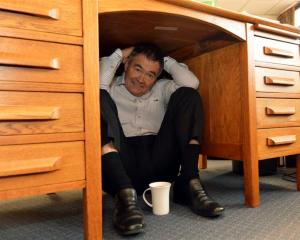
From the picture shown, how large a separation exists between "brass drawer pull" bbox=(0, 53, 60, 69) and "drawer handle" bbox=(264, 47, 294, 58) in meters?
0.83

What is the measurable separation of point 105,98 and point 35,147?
1.08 ft

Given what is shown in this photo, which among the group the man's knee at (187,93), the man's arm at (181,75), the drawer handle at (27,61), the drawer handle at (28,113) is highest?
the man's arm at (181,75)

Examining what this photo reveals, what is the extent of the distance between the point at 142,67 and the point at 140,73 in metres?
0.03

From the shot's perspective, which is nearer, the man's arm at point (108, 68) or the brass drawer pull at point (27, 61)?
the brass drawer pull at point (27, 61)

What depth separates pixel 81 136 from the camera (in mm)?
732

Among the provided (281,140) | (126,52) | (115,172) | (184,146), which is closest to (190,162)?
(184,146)

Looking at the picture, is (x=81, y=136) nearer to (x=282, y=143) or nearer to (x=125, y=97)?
(x=125, y=97)

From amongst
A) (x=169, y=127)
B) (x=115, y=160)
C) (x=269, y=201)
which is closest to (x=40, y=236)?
(x=115, y=160)

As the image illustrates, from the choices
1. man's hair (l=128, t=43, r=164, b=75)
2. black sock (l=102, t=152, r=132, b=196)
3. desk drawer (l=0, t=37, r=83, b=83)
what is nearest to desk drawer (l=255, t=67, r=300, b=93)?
man's hair (l=128, t=43, r=164, b=75)

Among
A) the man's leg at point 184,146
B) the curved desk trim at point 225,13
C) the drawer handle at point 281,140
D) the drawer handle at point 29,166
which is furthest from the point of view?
the drawer handle at point 281,140

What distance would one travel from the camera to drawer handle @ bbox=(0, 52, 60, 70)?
635mm

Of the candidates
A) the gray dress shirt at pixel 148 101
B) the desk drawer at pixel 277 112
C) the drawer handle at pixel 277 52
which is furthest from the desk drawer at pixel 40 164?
the drawer handle at pixel 277 52

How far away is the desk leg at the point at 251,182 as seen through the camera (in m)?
1.06

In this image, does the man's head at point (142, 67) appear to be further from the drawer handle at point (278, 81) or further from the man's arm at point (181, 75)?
the drawer handle at point (278, 81)
